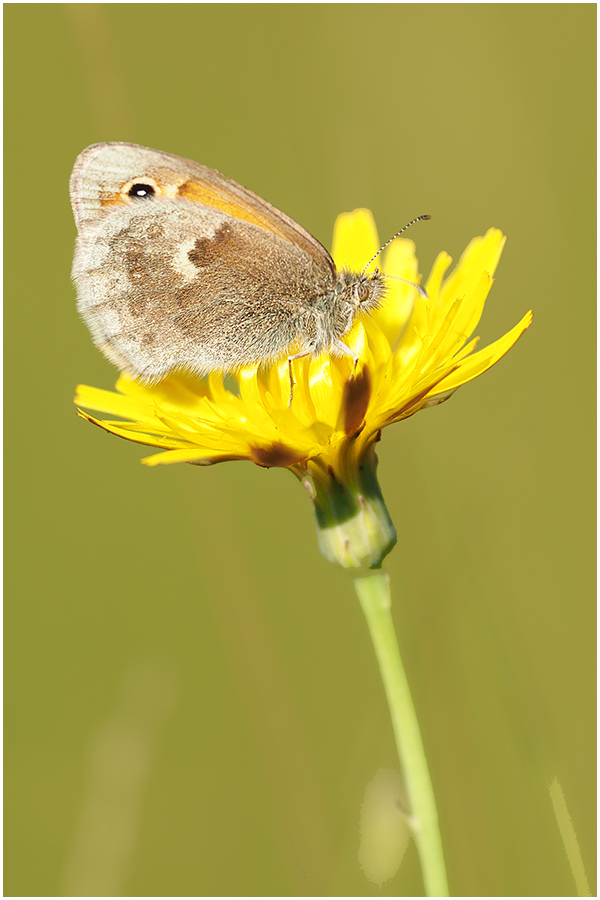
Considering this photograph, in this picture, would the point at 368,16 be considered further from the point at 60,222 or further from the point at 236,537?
the point at 236,537

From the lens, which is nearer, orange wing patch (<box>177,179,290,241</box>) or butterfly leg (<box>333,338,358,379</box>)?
butterfly leg (<box>333,338,358,379</box>)

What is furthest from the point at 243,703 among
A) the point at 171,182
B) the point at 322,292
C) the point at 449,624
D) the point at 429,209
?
the point at 429,209

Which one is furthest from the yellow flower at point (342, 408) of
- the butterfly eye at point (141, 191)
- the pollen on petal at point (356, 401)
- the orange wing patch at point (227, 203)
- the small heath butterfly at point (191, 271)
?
the butterfly eye at point (141, 191)

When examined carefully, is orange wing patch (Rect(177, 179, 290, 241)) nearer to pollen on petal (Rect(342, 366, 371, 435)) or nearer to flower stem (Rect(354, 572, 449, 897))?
pollen on petal (Rect(342, 366, 371, 435))

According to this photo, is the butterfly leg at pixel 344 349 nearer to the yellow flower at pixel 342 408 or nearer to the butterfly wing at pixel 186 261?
the yellow flower at pixel 342 408

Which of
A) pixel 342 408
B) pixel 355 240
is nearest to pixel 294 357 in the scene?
pixel 342 408

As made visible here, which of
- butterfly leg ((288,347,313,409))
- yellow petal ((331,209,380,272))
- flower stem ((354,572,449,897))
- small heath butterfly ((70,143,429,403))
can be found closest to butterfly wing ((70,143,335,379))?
small heath butterfly ((70,143,429,403))
